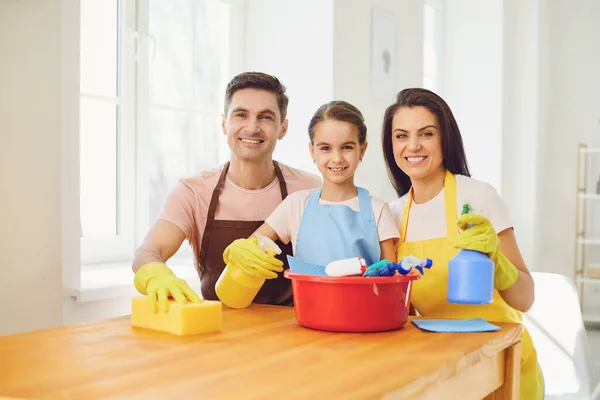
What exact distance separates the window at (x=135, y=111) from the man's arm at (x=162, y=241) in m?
0.84

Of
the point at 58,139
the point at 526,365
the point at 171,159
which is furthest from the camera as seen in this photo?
the point at 171,159

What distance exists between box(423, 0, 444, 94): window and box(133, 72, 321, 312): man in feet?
11.7

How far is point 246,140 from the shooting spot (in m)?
2.21

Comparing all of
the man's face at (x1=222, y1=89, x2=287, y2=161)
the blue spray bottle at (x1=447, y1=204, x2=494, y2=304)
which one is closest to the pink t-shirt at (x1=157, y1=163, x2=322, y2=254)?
the man's face at (x1=222, y1=89, x2=287, y2=161)

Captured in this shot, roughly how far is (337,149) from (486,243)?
51 centimetres

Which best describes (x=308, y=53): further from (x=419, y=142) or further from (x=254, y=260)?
(x=254, y=260)

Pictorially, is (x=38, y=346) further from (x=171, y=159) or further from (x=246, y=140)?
(x=171, y=159)

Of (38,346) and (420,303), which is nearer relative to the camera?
(38,346)

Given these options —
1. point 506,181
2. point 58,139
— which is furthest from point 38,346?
point 506,181

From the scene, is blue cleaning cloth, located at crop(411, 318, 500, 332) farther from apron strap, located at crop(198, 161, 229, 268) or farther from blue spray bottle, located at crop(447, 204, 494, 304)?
apron strap, located at crop(198, 161, 229, 268)

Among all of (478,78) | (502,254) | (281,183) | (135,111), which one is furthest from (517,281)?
(478,78)

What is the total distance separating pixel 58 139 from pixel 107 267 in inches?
34.5

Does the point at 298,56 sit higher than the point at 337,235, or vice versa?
the point at 298,56

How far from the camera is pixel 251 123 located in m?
2.20
